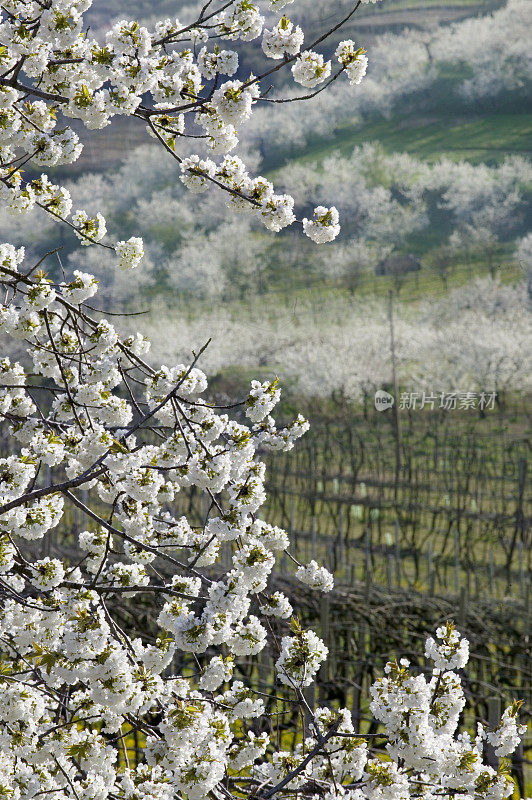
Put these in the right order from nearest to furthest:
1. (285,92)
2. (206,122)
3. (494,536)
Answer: (206,122)
(494,536)
(285,92)

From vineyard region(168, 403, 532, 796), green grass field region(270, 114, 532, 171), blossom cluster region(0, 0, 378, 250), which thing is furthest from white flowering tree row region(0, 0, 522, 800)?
green grass field region(270, 114, 532, 171)

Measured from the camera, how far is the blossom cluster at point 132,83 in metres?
1.60

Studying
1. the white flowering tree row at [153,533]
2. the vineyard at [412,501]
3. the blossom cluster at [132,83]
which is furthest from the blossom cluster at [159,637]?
the vineyard at [412,501]

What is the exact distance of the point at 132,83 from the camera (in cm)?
160

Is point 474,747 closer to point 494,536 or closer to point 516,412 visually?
point 494,536

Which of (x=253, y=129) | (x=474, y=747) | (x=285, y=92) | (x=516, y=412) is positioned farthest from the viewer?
(x=253, y=129)

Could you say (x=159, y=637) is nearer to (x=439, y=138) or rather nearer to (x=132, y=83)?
(x=132, y=83)

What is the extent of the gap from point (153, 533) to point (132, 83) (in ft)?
3.66

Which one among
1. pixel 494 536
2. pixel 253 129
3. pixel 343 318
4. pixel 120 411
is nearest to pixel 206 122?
pixel 120 411

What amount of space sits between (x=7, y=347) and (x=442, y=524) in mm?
6013

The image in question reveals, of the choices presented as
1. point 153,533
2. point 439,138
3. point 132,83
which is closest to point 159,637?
point 153,533

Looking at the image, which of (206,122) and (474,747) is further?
(474,747)

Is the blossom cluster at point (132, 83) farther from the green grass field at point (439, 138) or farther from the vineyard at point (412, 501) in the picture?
the green grass field at point (439, 138)

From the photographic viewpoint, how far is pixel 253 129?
10805 mm
